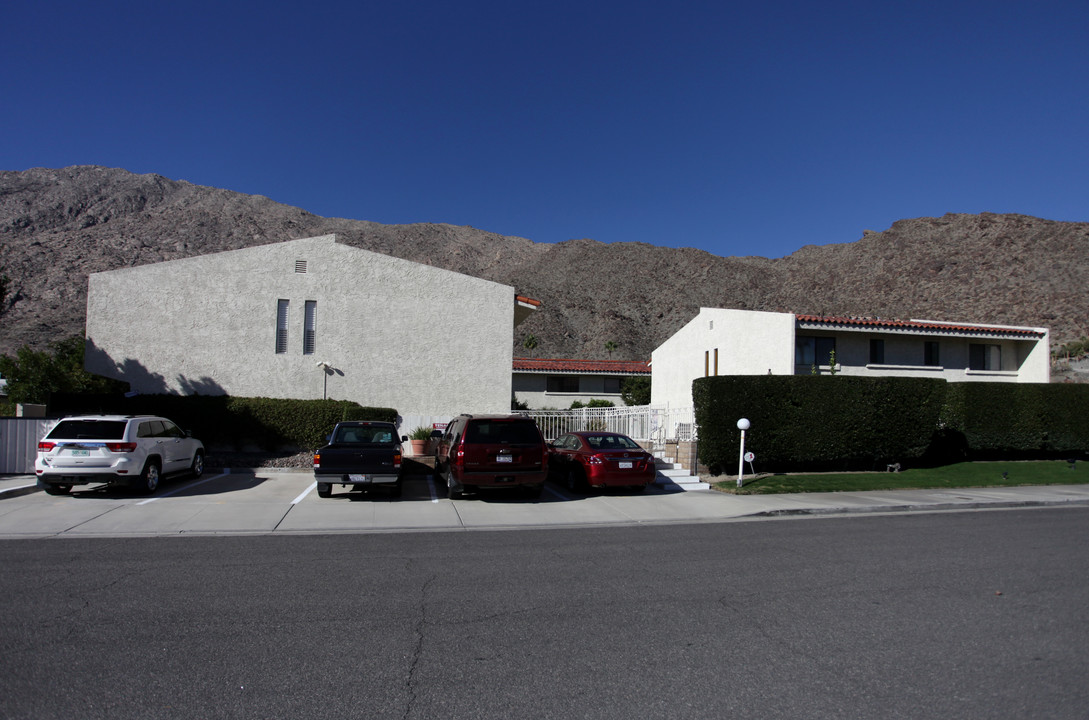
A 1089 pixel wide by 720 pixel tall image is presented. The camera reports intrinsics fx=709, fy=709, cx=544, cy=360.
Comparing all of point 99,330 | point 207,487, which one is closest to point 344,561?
point 207,487

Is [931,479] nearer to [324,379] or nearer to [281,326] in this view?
[324,379]

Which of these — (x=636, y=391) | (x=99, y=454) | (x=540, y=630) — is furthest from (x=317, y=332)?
(x=636, y=391)

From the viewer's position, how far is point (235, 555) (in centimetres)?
923

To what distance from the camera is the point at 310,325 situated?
24.4 meters

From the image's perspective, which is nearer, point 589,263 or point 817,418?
point 817,418

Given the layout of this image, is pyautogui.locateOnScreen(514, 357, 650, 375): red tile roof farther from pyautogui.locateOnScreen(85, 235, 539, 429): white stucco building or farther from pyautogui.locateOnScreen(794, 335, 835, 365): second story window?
pyautogui.locateOnScreen(794, 335, 835, 365): second story window

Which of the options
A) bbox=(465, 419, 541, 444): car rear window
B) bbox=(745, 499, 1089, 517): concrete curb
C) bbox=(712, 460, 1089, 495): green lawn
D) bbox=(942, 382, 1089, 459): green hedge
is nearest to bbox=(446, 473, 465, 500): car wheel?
bbox=(465, 419, 541, 444): car rear window

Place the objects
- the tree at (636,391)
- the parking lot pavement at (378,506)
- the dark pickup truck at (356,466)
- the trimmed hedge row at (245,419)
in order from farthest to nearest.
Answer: the tree at (636,391) < the trimmed hedge row at (245,419) < the dark pickup truck at (356,466) < the parking lot pavement at (378,506)

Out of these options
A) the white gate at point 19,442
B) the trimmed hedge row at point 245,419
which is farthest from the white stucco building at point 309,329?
the white gate at point 19,442

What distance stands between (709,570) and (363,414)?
49.3 feet

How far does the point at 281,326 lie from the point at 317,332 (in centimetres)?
123

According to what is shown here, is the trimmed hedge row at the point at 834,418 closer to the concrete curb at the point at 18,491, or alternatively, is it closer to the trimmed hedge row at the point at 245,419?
the trimmed hedge row at the point at 245,419

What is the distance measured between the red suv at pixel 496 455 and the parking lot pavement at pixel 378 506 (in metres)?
0.53

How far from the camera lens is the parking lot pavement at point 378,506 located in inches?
461
